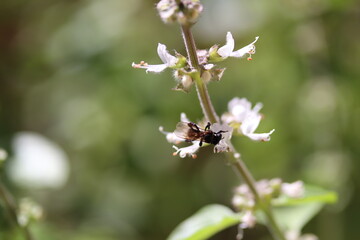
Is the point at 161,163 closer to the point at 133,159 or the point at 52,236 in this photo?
the point at 133,159

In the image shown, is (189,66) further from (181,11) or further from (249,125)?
(249,125)

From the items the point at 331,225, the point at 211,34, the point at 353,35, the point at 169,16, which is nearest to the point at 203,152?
the point at 211,34

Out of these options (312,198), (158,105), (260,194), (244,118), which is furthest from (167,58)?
(158,105)

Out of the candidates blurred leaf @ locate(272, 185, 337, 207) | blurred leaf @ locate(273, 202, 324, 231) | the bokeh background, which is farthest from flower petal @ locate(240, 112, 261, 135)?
the bokeh background

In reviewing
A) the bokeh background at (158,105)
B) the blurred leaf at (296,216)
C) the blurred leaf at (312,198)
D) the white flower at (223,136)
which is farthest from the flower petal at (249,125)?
the bokeh background at (158,105)

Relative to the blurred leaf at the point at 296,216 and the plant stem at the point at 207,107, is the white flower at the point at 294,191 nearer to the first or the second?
the plant stem at the point at 207,107

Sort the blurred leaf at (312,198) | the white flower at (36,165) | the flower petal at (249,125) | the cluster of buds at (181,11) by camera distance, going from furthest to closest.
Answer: the white flower at (36,165)
the blurred leaf at (312,198)
the flower petal at (249,125)
the cluster of buds at (181,11)
